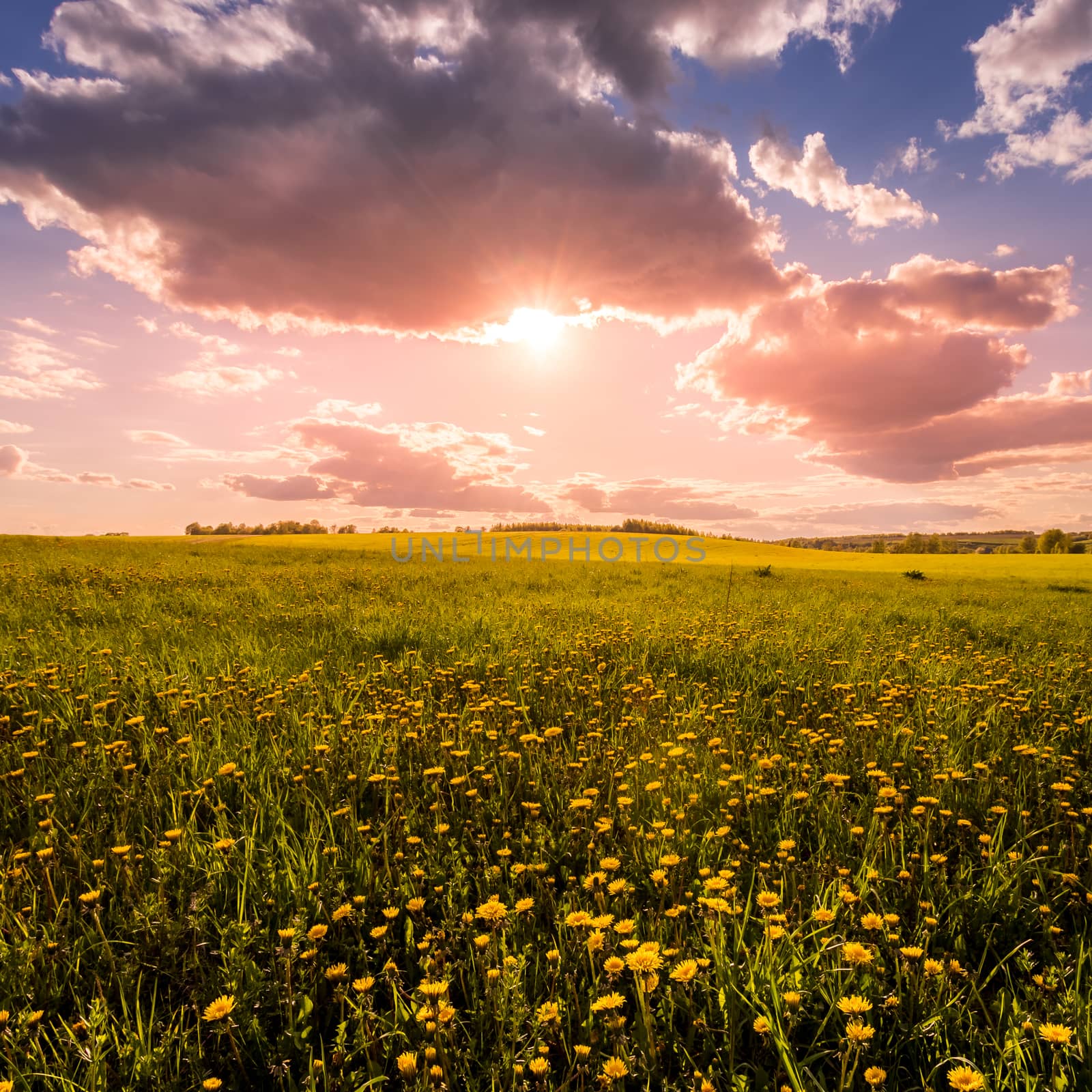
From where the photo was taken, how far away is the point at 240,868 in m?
2.78

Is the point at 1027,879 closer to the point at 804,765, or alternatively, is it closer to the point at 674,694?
the point at 804,765

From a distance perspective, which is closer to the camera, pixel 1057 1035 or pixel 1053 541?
pixel 1057 1035

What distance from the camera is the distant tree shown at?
9262 centimetres

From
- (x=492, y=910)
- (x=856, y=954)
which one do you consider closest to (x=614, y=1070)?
(x=492, y=910)

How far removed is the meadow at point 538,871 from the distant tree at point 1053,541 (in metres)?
115

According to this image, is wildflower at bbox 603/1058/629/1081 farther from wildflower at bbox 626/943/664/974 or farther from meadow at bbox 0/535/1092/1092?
wildflower at bbox 626/943/664/974

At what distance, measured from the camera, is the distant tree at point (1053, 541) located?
92625mm

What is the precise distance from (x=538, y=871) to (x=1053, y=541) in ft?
406

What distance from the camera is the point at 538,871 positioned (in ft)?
8.82

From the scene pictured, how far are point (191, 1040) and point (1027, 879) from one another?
3613 mm

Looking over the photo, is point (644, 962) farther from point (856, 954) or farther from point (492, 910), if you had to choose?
point (856, 954)

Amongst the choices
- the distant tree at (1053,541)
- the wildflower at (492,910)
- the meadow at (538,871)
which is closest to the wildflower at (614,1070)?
the meadow at (538,871)

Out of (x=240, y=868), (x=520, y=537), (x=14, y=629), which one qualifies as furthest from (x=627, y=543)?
(x=240, y=868)

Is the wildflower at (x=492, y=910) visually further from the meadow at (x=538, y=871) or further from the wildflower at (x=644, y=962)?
the wildflower at (x=644, y=962)
